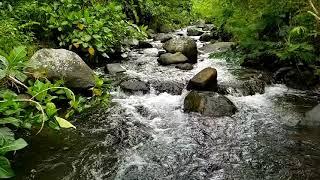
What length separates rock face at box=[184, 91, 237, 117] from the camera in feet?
22.0

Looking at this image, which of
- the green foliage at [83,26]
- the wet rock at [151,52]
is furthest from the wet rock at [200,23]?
the green foliage at [83,26]

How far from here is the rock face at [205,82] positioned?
799 cm

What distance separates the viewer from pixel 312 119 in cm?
619

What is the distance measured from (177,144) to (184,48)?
21.2 feet

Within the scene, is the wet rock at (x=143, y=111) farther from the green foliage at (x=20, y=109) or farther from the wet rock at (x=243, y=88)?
the green foliage at (x=20, y=109)

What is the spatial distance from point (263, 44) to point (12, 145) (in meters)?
8.27

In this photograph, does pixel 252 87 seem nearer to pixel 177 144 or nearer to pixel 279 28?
pixel 279 28

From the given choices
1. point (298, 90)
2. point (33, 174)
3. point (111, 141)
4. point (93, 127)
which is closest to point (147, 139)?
point (111, 141)

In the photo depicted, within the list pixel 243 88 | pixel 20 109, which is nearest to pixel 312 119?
pixel 243 88

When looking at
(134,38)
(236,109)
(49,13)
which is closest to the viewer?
(236,109)

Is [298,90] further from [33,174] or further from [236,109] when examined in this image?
[33,174]

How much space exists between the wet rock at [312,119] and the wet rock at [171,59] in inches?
208

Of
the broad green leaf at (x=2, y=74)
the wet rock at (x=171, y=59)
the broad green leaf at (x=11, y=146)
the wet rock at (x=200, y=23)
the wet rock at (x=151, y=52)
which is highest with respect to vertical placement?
the broad green leaf at (x=2, y=74)

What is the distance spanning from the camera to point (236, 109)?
23.0 ft
